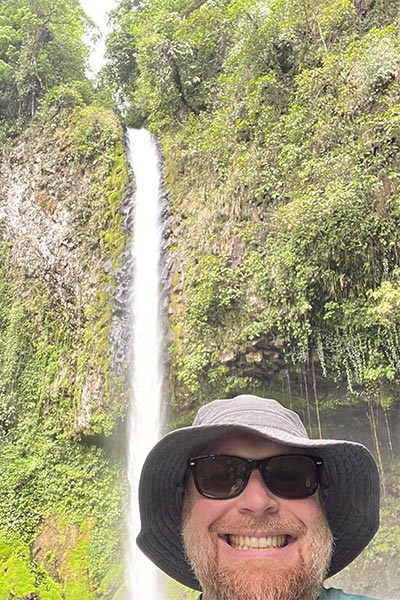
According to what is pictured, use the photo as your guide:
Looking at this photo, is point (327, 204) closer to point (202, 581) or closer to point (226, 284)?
point (226, 284)

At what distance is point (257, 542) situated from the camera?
1078 millimetres

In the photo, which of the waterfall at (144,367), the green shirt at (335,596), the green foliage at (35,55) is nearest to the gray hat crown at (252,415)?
the green shirt at (335,596)

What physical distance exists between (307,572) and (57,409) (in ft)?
27.8

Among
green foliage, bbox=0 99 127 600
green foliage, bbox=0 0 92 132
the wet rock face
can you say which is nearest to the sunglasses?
green foliage, bbox=0 99 127 600

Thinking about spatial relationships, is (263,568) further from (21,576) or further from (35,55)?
(35,55)

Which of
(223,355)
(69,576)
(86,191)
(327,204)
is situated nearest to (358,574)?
(223,355)

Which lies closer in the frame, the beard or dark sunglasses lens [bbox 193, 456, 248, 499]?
the beard

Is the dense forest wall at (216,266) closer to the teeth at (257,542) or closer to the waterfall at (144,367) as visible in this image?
the waterfall at (144,367)

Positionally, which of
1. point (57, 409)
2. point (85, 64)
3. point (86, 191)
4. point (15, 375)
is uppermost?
point (85, 64)

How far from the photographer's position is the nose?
1.12m

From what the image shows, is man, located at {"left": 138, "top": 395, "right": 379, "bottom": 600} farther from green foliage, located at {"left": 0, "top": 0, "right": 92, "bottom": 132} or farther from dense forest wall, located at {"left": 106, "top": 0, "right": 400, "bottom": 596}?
green foliage, located at {"left": 0, "top": 0, "right": 92, "bottom": 132}

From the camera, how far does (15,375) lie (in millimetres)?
9773

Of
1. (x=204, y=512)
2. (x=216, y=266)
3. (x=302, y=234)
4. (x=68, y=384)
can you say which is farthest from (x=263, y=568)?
(x=68, y=384)

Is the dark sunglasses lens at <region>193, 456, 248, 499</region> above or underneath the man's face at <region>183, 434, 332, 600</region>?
above
